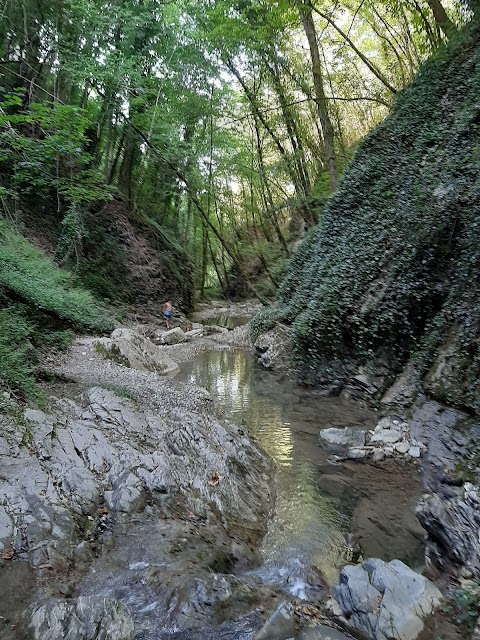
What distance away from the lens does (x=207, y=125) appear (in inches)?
755

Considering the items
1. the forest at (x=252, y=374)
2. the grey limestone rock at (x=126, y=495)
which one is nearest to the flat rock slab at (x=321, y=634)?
the forest at (x=252, y=374)

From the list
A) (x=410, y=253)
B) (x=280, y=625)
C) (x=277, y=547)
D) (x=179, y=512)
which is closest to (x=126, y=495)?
(x=179, y=512)

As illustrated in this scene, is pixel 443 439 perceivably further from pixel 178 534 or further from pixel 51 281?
pixel 51 281

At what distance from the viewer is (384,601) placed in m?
2.98

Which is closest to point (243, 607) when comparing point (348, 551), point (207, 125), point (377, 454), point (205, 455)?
point (348, 551)

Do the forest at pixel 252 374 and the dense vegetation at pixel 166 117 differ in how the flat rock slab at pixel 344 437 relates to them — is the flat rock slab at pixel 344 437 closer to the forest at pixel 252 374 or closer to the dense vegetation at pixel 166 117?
the forest at pixel 252 374

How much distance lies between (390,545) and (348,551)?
1.46ft

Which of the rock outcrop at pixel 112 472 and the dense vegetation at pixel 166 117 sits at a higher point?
the dense vegetation at pixel 166 117

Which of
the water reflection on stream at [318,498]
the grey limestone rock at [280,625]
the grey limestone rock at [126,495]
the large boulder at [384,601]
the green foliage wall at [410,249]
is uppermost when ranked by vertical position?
the green foliage wall at [410,249]

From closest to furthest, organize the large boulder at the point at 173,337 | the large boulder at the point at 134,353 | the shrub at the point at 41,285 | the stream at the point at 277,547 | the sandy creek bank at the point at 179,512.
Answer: the stream at the point at 277,547 → the sandy creek bank at the point at 179,512 → the shrub at the point at 41,285 → the large boulder at the point at 134,353 → the large boulder at the point at 173,337

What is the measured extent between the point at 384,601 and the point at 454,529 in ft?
3.59

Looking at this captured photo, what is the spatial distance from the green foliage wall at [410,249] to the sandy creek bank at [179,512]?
2.28 m

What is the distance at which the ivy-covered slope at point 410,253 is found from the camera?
6.47 m

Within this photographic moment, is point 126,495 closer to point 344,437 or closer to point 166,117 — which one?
point 344,437
